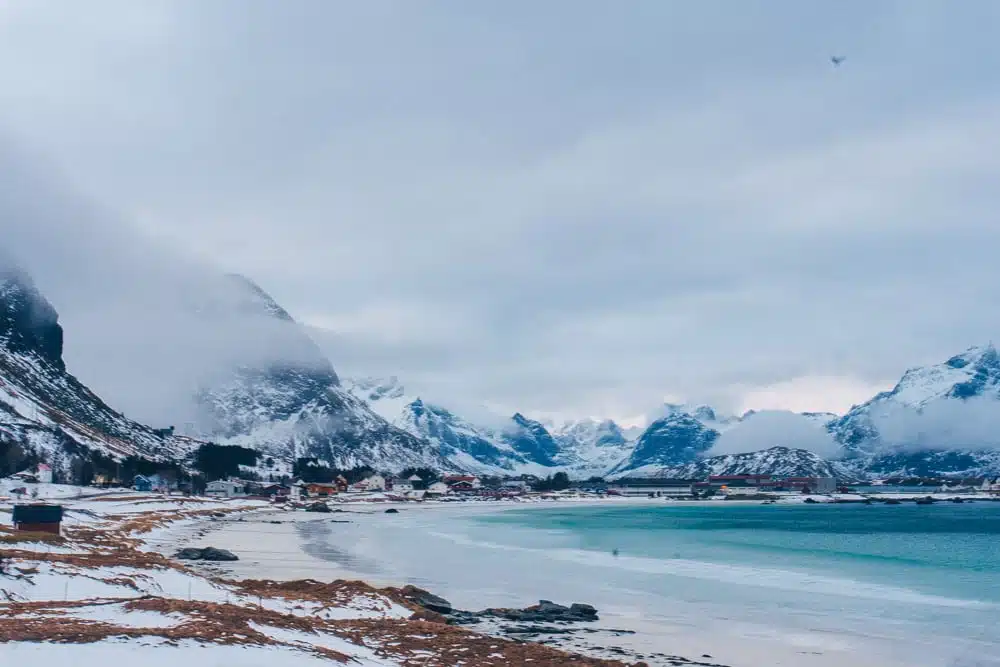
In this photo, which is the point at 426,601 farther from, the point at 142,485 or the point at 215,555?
the point at 142,485

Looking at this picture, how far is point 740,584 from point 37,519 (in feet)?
134

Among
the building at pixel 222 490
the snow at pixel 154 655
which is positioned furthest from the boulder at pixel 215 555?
the building at pixel 222 490

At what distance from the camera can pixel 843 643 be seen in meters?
33.2

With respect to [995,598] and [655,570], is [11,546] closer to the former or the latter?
[655,570]

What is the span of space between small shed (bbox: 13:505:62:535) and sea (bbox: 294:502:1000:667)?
17.9 metres

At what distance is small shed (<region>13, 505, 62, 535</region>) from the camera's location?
46.5m

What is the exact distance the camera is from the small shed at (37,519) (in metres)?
46.5

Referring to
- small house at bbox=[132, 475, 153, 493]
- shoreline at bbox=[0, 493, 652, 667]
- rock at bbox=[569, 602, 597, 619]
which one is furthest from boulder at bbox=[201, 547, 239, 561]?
small house at bbox=[132, 475, 153, 493]

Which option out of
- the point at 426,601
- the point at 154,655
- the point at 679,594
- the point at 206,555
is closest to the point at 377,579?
the point at 206,555

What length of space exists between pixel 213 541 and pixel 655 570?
36.1 m

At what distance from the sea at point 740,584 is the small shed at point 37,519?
17.9 meters

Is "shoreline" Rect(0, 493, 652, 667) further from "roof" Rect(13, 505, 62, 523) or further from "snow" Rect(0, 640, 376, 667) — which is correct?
"roof" Rect(13, 505, 62, 523)

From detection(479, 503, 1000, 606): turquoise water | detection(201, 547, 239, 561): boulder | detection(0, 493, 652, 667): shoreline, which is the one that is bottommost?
detection(479, 503, 1000, 606): turquoise water

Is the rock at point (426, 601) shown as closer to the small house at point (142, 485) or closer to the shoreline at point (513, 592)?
the shoreline at point (513, 592)
